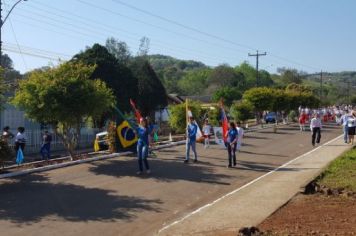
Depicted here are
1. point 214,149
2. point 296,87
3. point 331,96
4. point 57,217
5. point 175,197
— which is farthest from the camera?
point 331,96

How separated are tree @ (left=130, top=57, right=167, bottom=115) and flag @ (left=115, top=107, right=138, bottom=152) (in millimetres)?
27886

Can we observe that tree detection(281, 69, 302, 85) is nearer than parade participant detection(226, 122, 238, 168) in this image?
No

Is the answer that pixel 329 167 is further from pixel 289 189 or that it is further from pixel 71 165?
pixel 71 165

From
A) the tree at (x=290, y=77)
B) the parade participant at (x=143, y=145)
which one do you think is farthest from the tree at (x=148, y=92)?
the tree at (x=290, y=77)

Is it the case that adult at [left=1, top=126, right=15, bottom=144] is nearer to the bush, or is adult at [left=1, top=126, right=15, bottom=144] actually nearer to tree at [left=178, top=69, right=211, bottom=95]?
Answer: the bush

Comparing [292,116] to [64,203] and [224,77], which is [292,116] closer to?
[64,203]

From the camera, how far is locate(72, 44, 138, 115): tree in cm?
4172

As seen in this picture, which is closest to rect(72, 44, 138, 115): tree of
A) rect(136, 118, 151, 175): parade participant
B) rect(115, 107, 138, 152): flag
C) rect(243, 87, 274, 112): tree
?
rect(243, 87, 274, 112): tree

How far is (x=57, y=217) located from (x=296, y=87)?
63.3 m

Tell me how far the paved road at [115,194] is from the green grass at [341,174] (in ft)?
6.46

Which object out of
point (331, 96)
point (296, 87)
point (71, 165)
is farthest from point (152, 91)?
point (331, 96)

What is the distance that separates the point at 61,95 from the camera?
16.8 metres

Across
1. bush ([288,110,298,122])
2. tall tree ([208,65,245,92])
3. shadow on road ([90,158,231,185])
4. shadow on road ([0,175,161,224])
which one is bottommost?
shadow on road ([0,175,161,224])

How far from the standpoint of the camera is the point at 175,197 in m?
12.3
